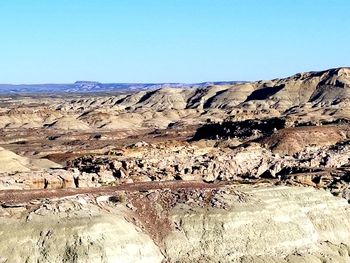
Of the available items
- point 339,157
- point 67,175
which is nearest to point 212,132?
point 339,157

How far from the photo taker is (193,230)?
1377 inches

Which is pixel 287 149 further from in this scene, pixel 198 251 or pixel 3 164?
pixel 198 251

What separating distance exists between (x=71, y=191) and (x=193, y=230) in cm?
849

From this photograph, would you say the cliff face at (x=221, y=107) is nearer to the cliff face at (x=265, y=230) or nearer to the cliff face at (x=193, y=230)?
the cliff face at (x=265, y=230)

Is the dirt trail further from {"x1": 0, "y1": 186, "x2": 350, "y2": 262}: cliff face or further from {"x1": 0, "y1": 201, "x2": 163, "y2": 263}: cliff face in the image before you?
{"x1": 0, "y1": 201, "x2": 163, "y2": 263}: cliff face

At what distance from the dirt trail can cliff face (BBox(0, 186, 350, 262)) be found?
1.85 m

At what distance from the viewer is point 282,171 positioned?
5550cm

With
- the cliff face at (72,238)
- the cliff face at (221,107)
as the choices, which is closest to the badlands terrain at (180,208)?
the cliff face at (72,238)

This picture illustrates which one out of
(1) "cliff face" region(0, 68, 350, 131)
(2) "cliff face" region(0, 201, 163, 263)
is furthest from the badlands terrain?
(1) "cliff face" region(0, 68, 350, 131)

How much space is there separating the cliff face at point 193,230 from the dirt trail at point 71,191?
72.9 inches

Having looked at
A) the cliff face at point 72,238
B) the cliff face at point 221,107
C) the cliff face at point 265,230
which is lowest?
the cliff face at point 221,107

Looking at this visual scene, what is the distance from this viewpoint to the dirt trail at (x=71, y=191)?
1364 inches

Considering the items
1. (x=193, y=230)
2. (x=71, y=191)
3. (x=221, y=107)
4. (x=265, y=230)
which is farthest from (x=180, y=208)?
(x=221, y=107)

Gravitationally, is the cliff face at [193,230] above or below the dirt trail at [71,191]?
below
